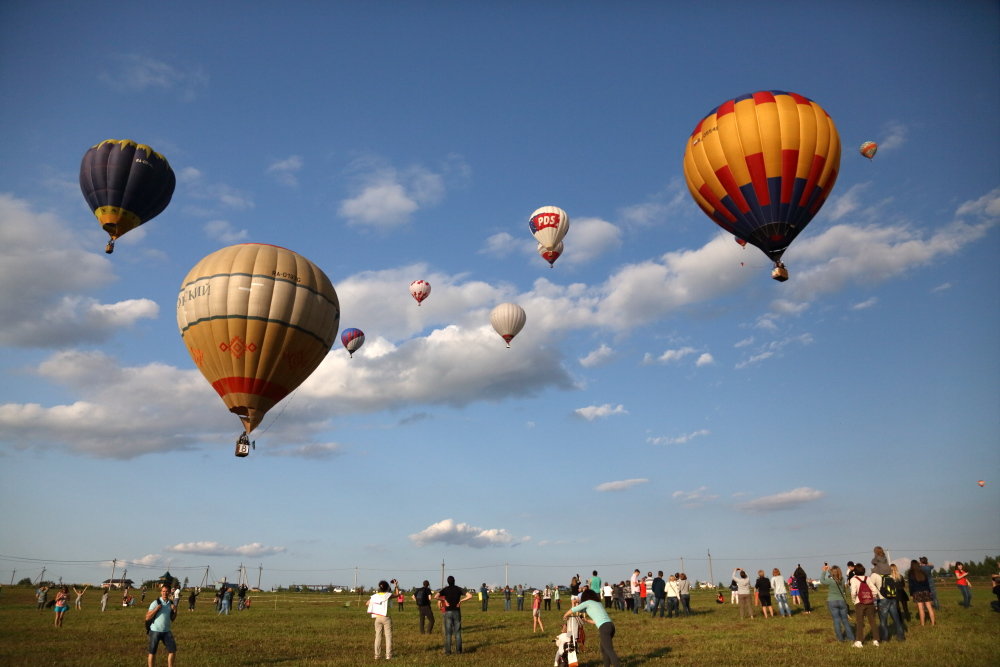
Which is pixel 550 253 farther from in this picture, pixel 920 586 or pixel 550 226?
pixel 920 586

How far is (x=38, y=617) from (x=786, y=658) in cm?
3337

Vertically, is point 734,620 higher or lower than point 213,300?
lower

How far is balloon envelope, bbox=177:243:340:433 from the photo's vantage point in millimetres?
24859

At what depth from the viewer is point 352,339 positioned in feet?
195

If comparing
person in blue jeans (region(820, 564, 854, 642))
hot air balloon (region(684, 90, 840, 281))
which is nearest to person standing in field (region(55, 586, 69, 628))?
person in blue jeans (region(820, 564, 854, 642))

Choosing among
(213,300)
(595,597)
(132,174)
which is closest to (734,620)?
(595,597)

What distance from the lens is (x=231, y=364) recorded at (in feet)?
81.9

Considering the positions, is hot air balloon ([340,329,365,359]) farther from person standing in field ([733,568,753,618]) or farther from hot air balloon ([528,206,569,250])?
person standing in field ([733,568,753,618])

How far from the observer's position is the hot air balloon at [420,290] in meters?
60.0

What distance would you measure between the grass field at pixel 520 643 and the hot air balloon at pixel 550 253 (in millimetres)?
29800

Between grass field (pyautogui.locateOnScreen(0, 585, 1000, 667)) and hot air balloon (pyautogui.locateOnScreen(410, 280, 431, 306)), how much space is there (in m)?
36.3

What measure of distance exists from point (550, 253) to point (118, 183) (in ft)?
96.5

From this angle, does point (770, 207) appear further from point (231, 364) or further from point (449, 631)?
point (231, 364)

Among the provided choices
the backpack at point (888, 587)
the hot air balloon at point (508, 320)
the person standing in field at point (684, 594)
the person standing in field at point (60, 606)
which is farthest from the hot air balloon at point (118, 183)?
the backpack at point (888, 587)
